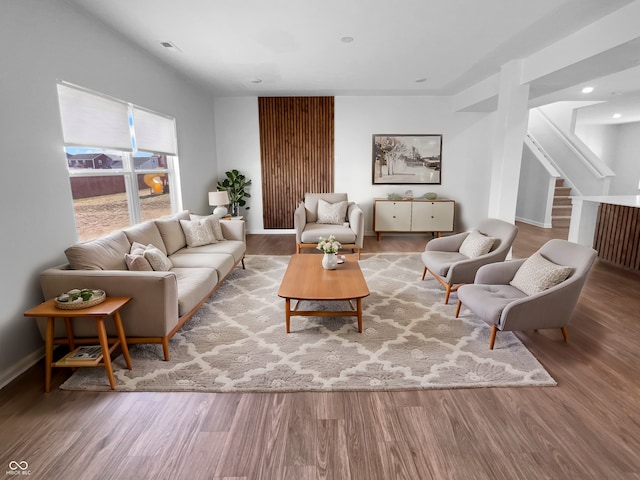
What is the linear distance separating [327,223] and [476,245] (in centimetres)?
260

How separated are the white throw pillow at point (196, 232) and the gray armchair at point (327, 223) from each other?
135cm

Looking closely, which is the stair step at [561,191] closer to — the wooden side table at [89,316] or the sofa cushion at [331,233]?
the sofa cushion at [331,233]

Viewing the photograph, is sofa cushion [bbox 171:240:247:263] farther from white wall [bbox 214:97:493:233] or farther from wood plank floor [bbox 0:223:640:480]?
white wall [bbox 214:97:493:233]

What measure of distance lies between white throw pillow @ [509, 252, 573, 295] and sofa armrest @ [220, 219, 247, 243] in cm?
330

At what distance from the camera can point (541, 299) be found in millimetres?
2576

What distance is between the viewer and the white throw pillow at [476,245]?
3.71m

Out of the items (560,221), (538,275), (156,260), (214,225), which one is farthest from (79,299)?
(560,221)

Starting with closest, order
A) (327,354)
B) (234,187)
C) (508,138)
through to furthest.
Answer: (327,354) → (508,138) → (234,187)

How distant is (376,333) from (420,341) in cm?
37

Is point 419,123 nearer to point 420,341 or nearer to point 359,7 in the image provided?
point 359,7

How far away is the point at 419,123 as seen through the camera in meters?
6.71

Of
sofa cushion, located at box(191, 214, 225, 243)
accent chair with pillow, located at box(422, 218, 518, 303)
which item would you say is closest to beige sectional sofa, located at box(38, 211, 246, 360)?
sofa cushion, located at box(191, 214, 225, 243)

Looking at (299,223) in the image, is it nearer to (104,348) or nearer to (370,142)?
(370,142)

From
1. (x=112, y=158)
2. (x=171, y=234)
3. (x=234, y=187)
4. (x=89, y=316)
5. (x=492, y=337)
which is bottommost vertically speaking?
(x=492, y=337)
